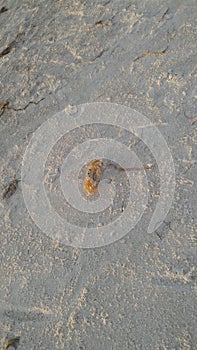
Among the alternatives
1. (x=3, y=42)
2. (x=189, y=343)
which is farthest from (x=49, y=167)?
(x=189, y=343)

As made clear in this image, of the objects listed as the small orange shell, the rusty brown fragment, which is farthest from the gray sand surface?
the small orange shell

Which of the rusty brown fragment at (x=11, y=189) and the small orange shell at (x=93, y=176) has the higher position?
the small orange shell at (x=93, y=176)

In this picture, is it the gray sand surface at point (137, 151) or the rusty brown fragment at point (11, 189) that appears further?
the rusty brown fragment at point (11, 189)

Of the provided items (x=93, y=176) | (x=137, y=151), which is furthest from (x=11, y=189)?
(x=137, y=151)

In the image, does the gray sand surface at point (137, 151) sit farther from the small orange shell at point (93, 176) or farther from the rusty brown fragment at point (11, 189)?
the small orange shell at point (93, 176)

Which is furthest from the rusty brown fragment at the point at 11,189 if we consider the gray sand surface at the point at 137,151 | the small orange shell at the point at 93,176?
the small orange shell at the point at 93,176

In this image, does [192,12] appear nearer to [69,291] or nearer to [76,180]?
[76,180]

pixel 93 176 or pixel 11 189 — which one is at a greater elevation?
pixel 93 176

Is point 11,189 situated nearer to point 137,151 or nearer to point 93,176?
point 93,176

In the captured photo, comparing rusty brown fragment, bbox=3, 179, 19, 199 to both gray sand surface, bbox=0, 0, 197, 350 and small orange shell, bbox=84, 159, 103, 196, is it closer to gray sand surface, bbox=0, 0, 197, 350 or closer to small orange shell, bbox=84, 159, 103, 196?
gray sand surface, bbox=0, 0, 197, 350
